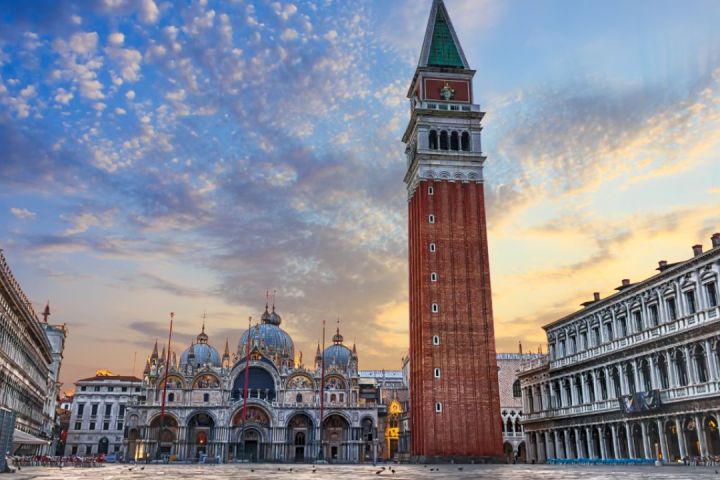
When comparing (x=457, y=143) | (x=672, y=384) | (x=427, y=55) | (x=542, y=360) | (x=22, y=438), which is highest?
(x=427, y=55)

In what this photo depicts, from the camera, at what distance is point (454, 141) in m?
63.6

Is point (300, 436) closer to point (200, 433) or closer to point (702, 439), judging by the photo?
point (200, 433)

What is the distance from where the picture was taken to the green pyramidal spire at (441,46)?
220 ft

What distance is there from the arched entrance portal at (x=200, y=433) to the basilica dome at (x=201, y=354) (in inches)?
575

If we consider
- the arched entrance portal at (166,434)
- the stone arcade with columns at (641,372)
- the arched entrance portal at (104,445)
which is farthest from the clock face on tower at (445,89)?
the arched entrance portal at (104,445)

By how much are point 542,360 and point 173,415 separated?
157 ft

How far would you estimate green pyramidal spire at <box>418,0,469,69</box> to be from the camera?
67.1m

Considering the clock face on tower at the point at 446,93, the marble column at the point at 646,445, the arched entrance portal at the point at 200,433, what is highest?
the clock face on tower at the point at 446,93

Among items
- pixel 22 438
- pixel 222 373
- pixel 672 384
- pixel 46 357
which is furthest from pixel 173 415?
pixel 672 384

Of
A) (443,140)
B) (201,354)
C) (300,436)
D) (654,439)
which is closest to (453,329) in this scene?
(443,140)

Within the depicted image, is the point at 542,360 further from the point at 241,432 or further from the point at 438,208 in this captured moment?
the point at 241,432

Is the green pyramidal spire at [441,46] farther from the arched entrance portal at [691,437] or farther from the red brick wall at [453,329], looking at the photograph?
the arched entrance portal at [691,437]

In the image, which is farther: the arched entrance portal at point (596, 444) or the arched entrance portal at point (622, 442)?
the arched entrance portal at point (596, 444)

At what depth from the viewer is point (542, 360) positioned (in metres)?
61.8
